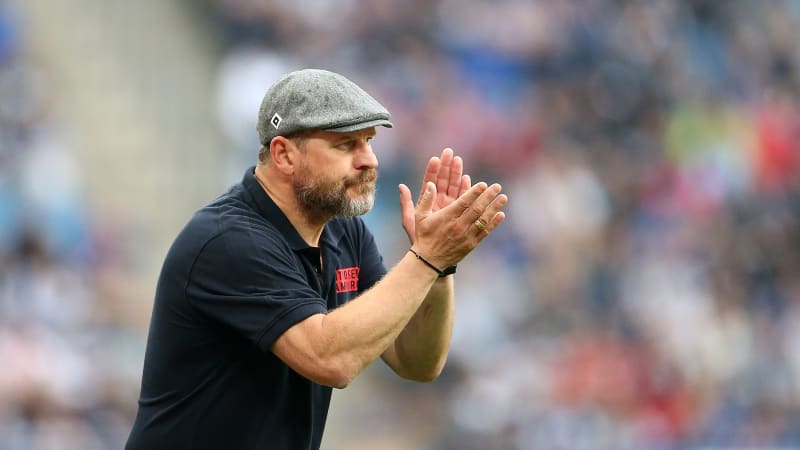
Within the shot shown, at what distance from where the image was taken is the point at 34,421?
8.24 metres

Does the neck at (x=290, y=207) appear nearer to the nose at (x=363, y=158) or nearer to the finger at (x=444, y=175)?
the nose at (x=363, y=158)

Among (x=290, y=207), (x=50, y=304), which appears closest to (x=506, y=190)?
(x=50, y=304)

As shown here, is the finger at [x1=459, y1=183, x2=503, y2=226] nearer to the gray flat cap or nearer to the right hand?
the right hand

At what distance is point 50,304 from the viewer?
8.67 metres

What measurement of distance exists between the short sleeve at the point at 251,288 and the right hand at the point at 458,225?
347 millimetres

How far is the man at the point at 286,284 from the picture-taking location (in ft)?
11.9

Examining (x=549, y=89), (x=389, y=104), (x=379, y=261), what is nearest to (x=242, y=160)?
(x=389, y=104)

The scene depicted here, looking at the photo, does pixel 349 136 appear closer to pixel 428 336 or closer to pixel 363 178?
pixel 363 178

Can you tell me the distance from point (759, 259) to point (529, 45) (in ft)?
9.07

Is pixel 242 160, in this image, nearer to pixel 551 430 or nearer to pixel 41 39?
pixel 41 39

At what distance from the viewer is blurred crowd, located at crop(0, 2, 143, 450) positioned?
829 centimetres

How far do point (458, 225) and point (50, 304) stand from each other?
5.57 metres

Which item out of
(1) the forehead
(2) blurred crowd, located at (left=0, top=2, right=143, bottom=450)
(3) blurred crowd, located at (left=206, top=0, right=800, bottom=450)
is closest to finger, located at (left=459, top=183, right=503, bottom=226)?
(1) the forehead

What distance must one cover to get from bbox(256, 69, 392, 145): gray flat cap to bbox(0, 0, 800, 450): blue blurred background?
4984 millimetres
